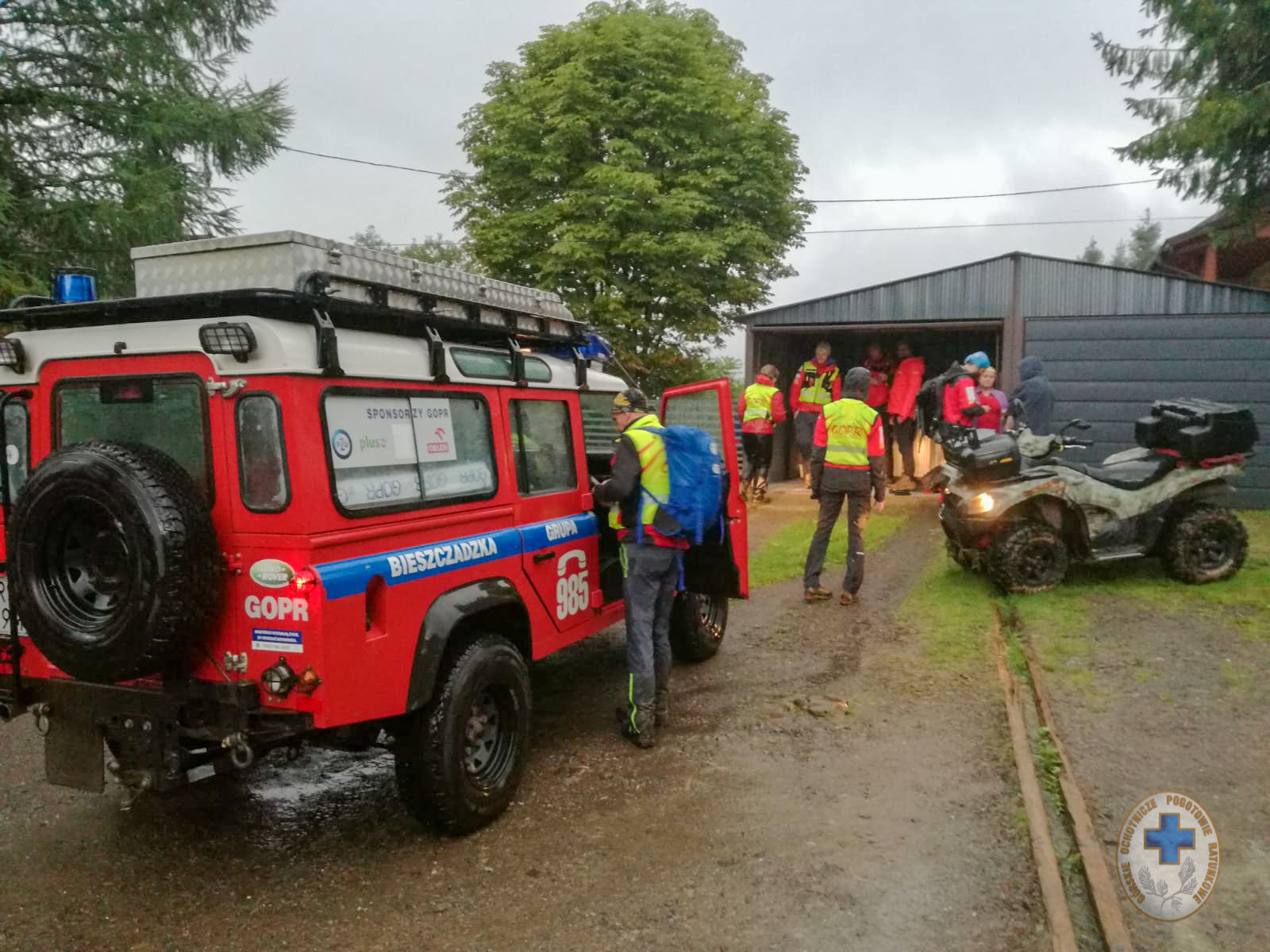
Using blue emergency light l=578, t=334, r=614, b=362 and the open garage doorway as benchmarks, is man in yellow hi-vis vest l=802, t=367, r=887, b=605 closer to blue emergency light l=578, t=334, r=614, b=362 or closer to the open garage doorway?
blue emergency light l=578, t=334, r=614, b=362

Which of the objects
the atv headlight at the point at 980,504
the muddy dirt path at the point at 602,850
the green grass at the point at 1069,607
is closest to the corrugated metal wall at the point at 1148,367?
the green grass at the point at 1069,607

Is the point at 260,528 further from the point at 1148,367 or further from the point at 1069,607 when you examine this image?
the point at 1148,367

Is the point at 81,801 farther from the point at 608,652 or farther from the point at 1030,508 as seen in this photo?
the point at 1030,508

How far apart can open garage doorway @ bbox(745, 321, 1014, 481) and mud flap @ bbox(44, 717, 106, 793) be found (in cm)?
1295

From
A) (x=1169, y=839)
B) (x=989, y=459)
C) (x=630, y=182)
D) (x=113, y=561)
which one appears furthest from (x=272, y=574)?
(x=630, y=182)

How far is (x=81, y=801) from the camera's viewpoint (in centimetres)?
452

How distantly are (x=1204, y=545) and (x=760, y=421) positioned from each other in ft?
19.3

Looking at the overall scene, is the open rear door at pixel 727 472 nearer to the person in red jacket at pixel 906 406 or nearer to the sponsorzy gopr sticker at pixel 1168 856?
the sponsorzy gopr sticker at pixel 1168 856

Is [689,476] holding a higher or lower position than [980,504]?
higher

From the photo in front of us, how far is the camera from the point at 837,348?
17.6 meters

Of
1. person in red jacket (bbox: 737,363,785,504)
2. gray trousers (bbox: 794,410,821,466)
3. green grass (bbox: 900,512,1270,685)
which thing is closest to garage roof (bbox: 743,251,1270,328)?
gray trousers (bbox: 794,410,821,466)

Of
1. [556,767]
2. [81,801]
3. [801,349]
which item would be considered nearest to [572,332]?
[556,767]

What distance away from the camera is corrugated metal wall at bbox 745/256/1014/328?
13793mm

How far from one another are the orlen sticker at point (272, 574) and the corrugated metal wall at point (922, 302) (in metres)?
12.4
